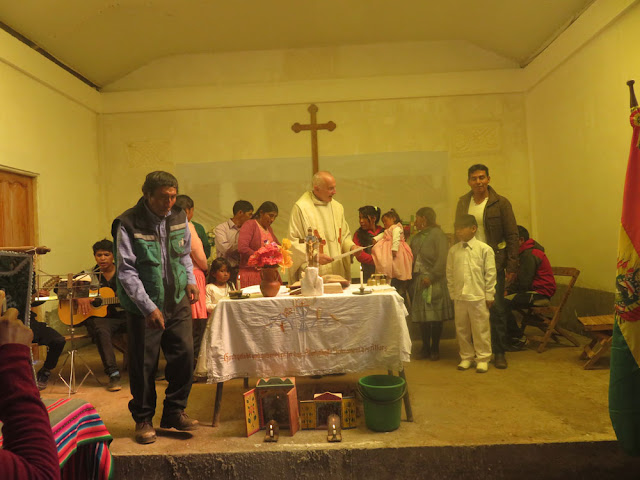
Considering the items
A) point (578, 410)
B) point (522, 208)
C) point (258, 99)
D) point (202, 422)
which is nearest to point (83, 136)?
point (258, 99)

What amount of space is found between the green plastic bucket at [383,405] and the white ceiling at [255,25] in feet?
16.4

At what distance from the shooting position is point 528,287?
19.4 feet

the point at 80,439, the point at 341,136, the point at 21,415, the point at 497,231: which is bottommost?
Answer: the point at 80,439

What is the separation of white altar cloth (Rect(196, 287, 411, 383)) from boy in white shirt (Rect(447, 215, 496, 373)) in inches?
63.4

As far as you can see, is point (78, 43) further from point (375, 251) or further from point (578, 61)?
point (578, 61)

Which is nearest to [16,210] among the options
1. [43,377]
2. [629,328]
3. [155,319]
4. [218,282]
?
[43,377]

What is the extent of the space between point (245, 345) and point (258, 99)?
5161 millimetres

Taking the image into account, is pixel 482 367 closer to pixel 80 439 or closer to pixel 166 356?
pixel 166 356

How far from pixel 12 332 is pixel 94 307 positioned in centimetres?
411

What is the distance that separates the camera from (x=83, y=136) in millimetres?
7539

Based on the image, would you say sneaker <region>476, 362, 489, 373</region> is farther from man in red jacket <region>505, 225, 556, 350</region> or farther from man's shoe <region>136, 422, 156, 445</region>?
man's shoe <region>136, 422, 156, 445</region>

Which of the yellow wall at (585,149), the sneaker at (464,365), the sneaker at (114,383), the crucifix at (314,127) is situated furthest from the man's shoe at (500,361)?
the crucifix at (314,127)

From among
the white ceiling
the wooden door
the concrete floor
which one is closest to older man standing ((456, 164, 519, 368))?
the concrete floor

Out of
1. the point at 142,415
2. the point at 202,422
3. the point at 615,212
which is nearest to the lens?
the point at 142,415
